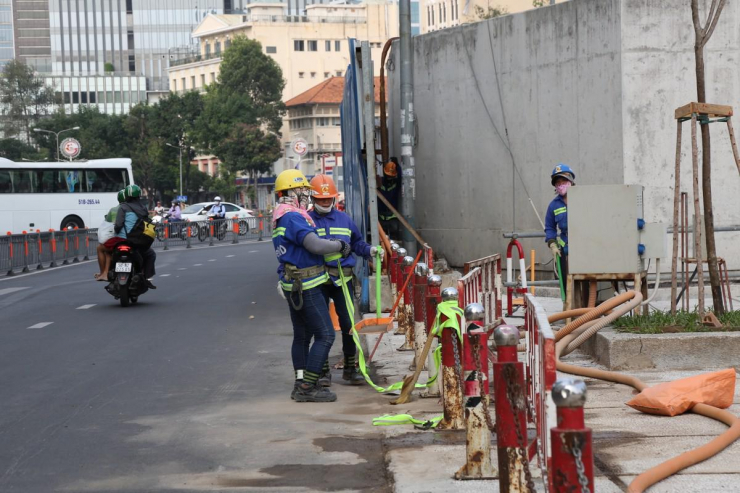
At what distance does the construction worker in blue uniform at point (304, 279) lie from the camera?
8.93m

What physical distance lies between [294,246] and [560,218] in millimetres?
3429

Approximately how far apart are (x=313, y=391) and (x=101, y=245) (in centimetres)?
967

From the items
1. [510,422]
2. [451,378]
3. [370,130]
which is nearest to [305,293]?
[451,378]

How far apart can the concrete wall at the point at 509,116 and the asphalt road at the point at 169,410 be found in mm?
3620

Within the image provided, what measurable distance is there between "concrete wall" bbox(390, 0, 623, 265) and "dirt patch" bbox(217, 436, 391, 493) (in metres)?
9.48

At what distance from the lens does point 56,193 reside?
4638 centimetres

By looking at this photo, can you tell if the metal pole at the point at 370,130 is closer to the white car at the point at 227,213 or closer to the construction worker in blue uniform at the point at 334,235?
the construction worker in blue uniform at the point at 334,235

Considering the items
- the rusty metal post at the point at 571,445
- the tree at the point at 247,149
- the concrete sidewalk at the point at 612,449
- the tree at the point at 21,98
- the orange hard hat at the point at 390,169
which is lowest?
the concrete sidewalk at the point at 612,449

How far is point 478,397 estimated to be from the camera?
604 cm

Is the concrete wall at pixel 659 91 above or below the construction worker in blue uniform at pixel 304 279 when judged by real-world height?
above

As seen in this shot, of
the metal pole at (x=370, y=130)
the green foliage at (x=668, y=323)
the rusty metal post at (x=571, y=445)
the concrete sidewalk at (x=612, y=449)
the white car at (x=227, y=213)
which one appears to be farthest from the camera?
the white car at (x=227, y=213)

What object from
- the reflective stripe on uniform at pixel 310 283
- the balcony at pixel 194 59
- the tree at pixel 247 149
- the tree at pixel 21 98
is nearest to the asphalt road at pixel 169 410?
the reflective stripe on uniform at pixel 310 283

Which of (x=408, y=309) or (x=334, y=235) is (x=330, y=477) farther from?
(x=408, y=309)

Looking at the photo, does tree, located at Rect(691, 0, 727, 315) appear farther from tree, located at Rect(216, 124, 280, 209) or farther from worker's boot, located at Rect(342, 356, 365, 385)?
tree, located at Rect(216, 124, 280, 209)
